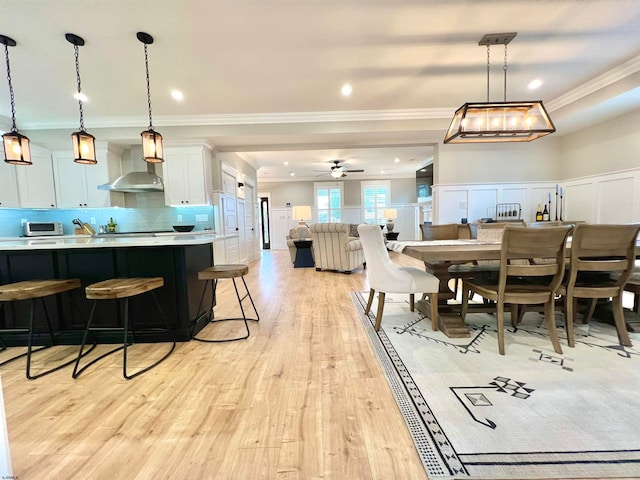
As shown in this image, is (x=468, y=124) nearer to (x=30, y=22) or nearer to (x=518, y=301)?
(x=518, y=301)

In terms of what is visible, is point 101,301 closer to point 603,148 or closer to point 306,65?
point 306,65

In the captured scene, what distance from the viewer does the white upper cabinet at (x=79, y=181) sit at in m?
4.73

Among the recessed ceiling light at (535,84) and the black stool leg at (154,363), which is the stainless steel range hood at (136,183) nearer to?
the black stool leg at (154,363)

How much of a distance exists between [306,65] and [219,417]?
3416 mm

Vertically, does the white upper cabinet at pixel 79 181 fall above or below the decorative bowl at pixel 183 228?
above

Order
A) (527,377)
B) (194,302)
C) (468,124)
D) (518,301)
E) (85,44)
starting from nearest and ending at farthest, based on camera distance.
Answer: (527,377) < (518,301) < (194,302) < (85,44) < (468,124)

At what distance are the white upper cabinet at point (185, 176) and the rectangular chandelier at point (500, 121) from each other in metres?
3.97

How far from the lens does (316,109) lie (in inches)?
171

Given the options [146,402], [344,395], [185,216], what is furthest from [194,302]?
[185,216]

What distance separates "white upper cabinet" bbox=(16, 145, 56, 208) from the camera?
448 centimetres

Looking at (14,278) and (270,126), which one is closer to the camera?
(14,278)

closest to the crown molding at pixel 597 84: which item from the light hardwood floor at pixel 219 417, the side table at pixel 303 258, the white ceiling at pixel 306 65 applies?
the white ceiling at pixel 306 65

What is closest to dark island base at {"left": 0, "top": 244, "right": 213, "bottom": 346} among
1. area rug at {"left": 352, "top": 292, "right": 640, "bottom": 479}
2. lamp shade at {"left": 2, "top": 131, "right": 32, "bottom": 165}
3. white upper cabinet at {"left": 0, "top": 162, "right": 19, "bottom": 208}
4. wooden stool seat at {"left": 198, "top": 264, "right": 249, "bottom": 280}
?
wooden stool seat at {"left": 198, "top": 264, "right": 249, "bottom": 280}

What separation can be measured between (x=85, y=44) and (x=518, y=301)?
4.49m
